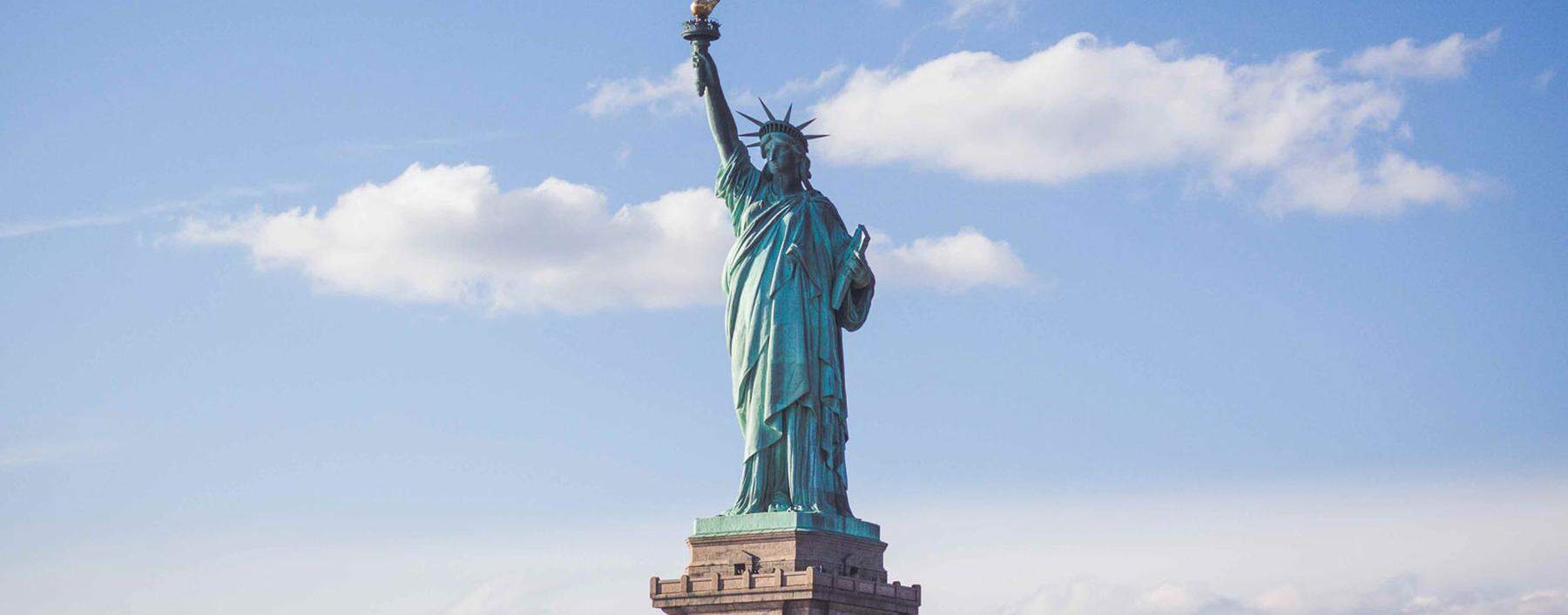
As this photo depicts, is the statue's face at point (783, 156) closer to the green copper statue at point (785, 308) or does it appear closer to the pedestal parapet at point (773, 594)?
the green copper statue at point (785, 308)

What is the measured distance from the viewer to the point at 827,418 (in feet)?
137

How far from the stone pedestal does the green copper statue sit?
0.47 metres

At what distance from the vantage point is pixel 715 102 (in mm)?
43156

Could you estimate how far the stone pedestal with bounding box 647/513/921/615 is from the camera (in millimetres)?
39688

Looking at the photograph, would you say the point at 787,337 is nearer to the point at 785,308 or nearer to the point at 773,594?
the point at 785,308

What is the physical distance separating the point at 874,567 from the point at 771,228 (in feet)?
18.4

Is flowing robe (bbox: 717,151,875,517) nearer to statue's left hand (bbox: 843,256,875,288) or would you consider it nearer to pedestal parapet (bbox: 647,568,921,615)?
statue's left hand (bbox: 843,256,875,288)

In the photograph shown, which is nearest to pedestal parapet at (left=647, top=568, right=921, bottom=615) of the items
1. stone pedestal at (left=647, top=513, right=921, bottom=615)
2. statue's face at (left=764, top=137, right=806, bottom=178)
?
stone pedestal at (left=647, top=513, right=921, bottom=615)

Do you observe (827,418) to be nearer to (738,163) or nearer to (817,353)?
(817,353)

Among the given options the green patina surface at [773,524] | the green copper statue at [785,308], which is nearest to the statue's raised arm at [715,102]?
the green copper statue at [785,308]

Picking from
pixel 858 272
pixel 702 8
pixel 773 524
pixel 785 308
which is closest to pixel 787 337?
pixel 785 308

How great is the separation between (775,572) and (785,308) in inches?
175

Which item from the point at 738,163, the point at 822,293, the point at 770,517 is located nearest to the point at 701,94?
the point at 738,163

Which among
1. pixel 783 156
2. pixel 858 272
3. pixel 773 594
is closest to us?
pixel 773 594
